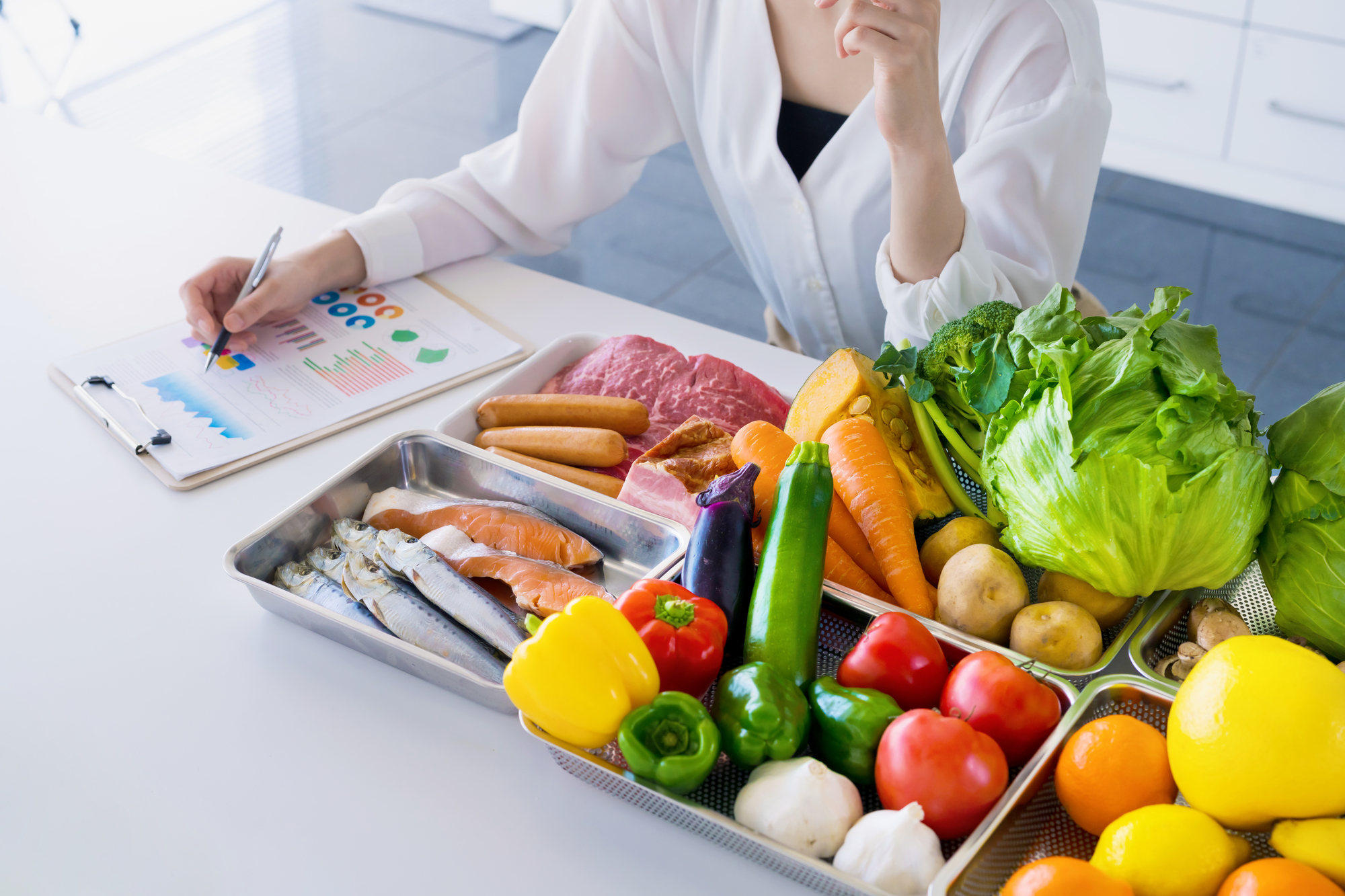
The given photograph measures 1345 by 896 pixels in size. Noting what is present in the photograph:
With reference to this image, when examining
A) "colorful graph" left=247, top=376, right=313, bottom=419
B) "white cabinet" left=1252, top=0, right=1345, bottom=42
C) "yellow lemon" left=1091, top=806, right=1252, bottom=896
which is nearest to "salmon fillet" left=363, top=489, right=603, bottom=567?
"colorful graph" left=247, top=376, right=313, bottom=419

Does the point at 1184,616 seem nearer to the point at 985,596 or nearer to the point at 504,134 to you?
the point at 985,596

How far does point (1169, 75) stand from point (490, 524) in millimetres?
Answer: 3006

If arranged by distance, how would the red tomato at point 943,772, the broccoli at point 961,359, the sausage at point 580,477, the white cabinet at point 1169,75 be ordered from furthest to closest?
1. the white cabinet at point 1169,75
2. the sausage at point 580,477
3. the broccoli at point 961,359
4. the red tomato at point 943,772

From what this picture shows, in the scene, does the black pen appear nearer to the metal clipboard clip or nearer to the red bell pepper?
the metal clipboard clip

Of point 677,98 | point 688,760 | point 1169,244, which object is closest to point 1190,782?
point 688,760

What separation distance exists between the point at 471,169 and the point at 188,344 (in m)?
0.51

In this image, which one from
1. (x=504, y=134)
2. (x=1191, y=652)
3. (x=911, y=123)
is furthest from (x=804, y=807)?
(x=504, y=134)

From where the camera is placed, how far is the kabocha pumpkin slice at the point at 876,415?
1103mm

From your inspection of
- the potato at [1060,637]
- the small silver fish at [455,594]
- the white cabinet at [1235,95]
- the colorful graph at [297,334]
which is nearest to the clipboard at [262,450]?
the colorful graph at [297,334]

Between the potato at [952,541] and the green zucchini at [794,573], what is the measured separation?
0.42 ft

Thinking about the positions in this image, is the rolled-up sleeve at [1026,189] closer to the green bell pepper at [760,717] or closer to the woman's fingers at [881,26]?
the woman's fingers at [881,26]

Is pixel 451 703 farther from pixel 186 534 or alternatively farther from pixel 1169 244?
pixel 1169 244

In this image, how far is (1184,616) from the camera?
99cm

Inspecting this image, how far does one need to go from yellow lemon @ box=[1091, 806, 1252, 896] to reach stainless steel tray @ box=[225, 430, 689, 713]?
0.46m
